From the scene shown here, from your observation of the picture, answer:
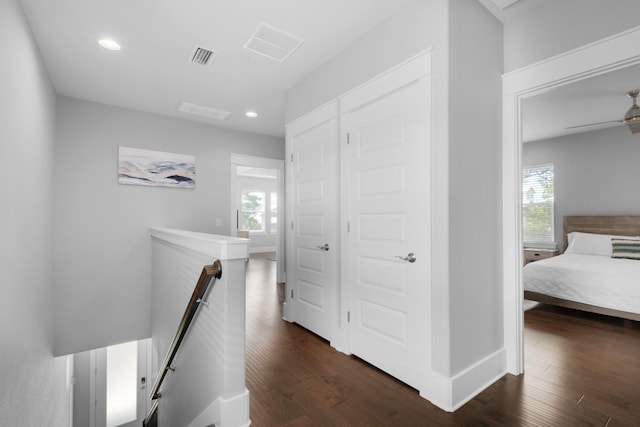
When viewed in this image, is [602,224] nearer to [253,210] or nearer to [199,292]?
[199,292]

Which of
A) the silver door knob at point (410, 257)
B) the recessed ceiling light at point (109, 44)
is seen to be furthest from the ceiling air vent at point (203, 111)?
the silver door knob at point (410, 257)

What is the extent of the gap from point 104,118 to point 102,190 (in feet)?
3.19

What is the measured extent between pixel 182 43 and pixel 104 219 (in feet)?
8.67

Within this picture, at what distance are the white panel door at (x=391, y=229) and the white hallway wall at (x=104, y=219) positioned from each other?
10.1ft

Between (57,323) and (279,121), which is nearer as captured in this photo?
(57,323)

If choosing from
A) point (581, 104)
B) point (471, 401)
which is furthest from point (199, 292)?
point (581, 104)

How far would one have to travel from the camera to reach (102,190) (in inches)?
157

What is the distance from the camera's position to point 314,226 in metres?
3.17

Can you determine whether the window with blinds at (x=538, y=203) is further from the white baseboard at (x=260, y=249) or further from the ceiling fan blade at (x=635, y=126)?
the white baseboard at (x=260, y=249)

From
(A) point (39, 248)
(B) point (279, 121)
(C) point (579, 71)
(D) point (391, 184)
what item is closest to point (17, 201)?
(A) point (39, 248)

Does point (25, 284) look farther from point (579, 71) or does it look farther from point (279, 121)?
point (579, 71)

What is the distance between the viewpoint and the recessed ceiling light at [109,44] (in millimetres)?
2609

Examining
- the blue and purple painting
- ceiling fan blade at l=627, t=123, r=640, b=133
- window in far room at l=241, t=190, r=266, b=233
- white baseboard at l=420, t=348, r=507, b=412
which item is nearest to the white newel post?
white baseboard at l=420, t=348, r=507, b=412

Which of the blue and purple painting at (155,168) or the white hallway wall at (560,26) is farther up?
the white hallway wall at (560,26)
